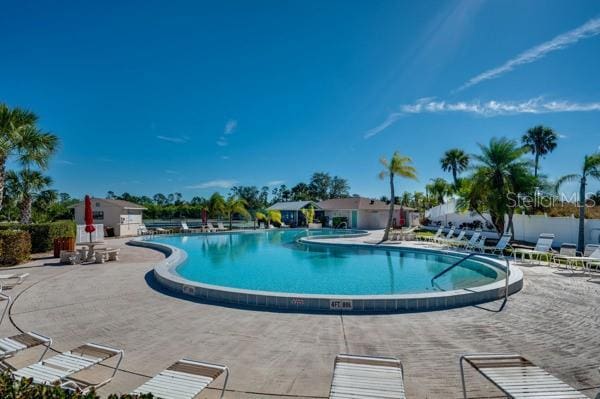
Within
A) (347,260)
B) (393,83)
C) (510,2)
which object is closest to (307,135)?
(393,83)

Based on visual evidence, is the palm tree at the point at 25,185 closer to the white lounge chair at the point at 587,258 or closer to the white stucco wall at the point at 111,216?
the white stucco wall at the point at 111,216

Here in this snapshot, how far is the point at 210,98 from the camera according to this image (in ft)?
73.9

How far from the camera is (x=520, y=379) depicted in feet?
9.49

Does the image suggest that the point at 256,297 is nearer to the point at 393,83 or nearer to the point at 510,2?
the point at 510,2

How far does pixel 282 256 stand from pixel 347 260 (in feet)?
11.4

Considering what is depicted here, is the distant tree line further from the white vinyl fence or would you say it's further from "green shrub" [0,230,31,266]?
"green shrub" [0,230,31,266]

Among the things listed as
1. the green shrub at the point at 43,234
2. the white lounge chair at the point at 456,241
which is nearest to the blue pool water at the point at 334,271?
the white lounge chair at the point at 456,241

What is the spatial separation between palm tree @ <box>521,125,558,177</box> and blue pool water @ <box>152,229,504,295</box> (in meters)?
36.3

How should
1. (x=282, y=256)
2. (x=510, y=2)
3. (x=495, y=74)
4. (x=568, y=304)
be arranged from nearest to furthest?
(x=568, y=304), (x=510, y=2), (x=495, y=74), (x=282, y=256)

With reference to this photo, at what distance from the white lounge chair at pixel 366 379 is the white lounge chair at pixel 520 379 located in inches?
30.7

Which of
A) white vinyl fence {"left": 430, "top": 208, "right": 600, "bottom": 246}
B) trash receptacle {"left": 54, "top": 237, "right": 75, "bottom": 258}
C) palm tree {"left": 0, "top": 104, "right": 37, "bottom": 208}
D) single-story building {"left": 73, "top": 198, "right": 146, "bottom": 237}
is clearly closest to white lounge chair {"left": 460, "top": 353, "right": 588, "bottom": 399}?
palm tree {"left": 0, "top": 104, "right": 37, "bottom": 208}

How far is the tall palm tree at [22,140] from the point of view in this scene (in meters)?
11.7

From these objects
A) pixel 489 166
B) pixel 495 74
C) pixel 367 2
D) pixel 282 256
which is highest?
pixel 367 2

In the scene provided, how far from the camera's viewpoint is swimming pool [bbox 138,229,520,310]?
6.79 metres
